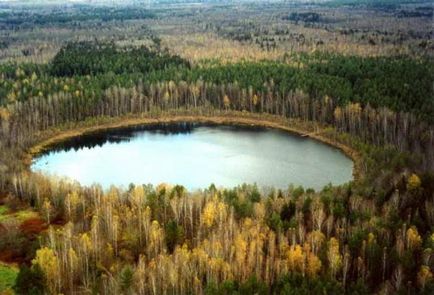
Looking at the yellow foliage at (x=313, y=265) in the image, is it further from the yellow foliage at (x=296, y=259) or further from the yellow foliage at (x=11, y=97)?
the yellow foliage at (x=11, y=97)

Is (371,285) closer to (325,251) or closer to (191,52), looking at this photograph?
(325,251)

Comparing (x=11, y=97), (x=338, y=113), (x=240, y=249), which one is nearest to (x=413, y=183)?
(x=240, y=249)

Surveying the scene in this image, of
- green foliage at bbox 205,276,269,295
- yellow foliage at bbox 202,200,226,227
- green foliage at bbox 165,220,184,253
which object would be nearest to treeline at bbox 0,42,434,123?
yellow foliage at bbox 202,200,226,227

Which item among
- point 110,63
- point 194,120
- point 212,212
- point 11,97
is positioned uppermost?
point 110,63

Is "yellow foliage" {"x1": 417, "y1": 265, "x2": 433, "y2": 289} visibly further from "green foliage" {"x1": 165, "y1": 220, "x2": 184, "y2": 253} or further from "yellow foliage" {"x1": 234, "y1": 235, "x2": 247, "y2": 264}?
"green foliage" {"x1": 165, "y1": 220, "x2": 184, "y2": 253}

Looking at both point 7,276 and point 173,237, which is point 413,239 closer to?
point 173,237
